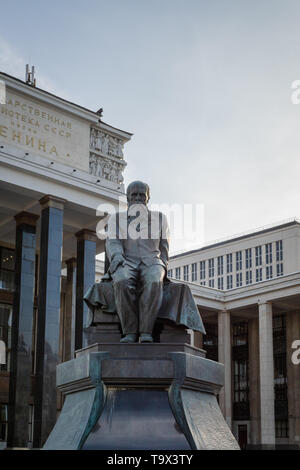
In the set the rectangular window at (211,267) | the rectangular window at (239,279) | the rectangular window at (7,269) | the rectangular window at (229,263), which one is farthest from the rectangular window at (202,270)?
the rectangular window at (7,269)

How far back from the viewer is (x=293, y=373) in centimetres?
4972

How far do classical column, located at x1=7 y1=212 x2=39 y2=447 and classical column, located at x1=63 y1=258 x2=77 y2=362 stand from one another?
585 cm

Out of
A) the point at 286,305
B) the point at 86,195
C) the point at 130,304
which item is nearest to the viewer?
the point at 130,304

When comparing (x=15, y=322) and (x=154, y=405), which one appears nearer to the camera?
(x=154, y=405)

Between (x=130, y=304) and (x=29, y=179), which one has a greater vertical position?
(x=29, y=179)

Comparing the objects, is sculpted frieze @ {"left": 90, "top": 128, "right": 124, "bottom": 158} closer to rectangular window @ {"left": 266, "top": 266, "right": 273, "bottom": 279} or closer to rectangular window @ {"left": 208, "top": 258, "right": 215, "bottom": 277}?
rectangular window @ {"left": 266, "top": 266, "right": 273, "bottom": 279}

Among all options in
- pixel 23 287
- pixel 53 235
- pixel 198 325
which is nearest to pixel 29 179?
pixel 53 235

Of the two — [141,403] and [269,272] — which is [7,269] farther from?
[269,272]

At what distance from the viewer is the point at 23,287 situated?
30406mm

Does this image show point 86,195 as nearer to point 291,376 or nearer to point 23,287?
point 23,287

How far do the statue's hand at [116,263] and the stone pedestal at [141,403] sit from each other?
3.58 ft

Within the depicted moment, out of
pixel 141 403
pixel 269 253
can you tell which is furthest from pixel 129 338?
pixel 269 253

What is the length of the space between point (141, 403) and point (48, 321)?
2139cm
